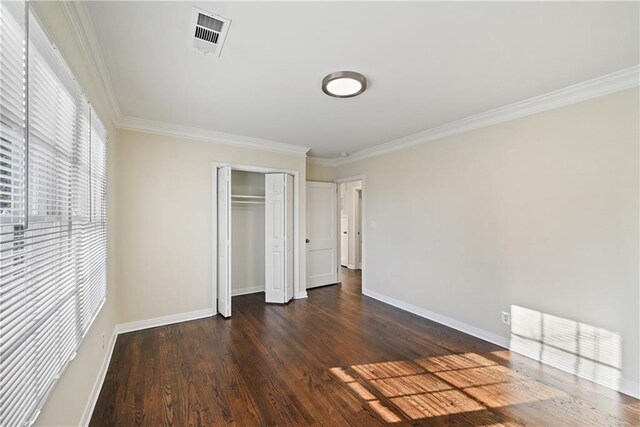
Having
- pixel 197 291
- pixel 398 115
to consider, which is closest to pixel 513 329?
pixel 398 115

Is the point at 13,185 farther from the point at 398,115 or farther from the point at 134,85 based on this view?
the point at 398,115

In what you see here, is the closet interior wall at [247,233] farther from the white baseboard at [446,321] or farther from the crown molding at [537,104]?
the crown molding at [537,104]

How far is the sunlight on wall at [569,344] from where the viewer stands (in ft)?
7.72

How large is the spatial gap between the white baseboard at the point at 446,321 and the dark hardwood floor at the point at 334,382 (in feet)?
0.39

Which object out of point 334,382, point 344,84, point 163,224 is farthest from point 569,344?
point 163,224

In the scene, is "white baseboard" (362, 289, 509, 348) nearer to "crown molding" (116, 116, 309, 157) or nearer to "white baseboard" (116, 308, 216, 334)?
"white baseboard" (116, 308, 216, 334)

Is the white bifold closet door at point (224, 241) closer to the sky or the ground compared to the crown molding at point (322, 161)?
closer to the ground

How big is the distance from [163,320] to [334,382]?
2474 mm

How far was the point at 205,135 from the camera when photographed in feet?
12.7

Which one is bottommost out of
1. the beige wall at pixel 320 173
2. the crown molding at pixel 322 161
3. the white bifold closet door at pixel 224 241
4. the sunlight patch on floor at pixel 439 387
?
the sunlight patch on floor at pixel 439 387

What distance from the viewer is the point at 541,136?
2801 millimetres

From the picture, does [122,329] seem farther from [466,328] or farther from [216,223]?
[466,328]

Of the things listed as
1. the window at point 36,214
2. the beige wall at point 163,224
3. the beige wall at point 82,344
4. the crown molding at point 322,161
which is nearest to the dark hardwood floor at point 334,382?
the beige wall at point 82,344

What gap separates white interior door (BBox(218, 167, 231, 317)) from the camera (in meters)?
3.81
